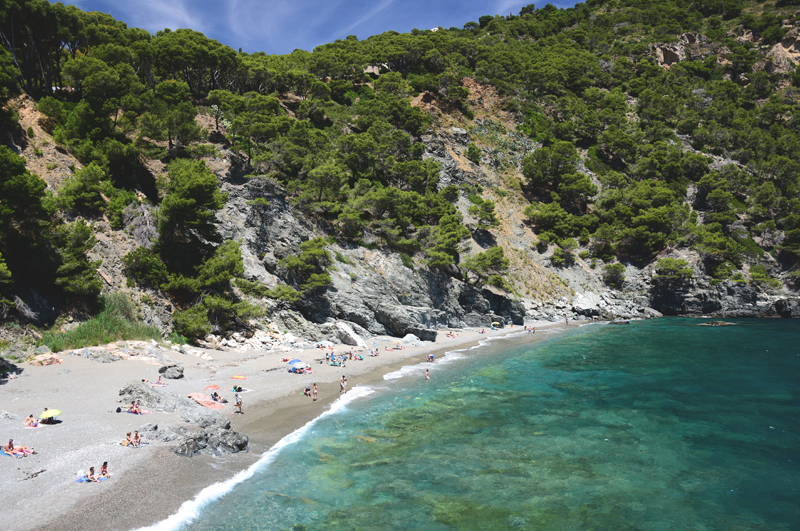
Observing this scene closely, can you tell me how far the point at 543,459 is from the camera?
637 inches

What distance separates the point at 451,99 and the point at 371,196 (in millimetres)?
55551

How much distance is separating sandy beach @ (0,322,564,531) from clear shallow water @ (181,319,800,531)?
5.09 feet

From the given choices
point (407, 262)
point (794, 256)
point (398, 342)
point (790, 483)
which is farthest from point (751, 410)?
point (794, 256)

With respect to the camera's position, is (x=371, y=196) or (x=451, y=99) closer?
(x=371, y=196)

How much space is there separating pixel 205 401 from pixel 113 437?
17.1 ft

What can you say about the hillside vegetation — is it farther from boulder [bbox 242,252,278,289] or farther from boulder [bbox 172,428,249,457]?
boulder [bbox 172,428,249,457]

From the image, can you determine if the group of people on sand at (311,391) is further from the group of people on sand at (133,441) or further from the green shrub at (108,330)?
the green shrub at (108,330)

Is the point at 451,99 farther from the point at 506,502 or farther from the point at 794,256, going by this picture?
the point at 506,502

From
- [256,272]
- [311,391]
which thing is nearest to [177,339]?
[256,272]

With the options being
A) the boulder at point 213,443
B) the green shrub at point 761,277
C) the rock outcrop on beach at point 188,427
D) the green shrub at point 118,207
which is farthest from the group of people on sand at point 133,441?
the green shrub at point 761,277

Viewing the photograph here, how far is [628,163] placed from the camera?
93.6m

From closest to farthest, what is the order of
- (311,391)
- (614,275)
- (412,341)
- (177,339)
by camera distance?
(311,391) → (177,339) → (412,341) → (614,275)

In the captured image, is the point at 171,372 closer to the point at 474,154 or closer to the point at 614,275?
the point at 614,275

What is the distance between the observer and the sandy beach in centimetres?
1050
